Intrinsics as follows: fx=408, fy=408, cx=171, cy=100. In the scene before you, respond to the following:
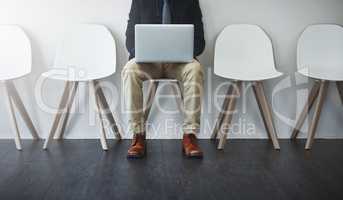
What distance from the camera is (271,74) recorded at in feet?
8.90

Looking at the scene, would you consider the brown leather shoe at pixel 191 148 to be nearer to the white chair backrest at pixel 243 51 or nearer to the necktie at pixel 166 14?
the white chair backrest at pixel 243 51

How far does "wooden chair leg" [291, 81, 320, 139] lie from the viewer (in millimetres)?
2836

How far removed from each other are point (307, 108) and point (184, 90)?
37.0 inches

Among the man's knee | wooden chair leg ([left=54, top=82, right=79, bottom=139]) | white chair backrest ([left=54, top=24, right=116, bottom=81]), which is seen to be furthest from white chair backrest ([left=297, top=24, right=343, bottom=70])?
wooden chair leg ([left=54, top=82, right=79, bottom=139])

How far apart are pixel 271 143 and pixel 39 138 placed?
166cm

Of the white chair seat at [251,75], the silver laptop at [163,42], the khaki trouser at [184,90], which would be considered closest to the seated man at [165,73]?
the khaki trouser at [184,90]

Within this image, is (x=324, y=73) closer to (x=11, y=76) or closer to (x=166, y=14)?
(x=166, y=14)

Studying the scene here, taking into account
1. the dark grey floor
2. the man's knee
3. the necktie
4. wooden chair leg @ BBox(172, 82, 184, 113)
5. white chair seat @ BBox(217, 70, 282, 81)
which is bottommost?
the dark grey floor

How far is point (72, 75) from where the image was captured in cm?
264

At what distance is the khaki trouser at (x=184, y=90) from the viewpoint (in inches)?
98.8

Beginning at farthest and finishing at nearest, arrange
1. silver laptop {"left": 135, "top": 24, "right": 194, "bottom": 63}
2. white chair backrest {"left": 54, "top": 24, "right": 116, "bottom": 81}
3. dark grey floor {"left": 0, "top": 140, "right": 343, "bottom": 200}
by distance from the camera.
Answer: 1. white chair backrest {"left": 54, "top": 24, "right": 116, "bottom": 81}
2. silver laptop {"left": 135, "top": 24, "right": 194, "bottom": 63}
3. dark grey floor {"left": 0, "top": 140, "right": 343, "bottom": 200}

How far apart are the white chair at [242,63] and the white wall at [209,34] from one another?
10 cm

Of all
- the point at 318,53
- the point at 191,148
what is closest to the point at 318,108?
the point at 318,53

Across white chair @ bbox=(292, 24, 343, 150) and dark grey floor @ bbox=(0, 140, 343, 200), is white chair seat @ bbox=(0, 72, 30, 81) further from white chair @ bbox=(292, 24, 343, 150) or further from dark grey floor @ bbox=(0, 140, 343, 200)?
white chair @ bbox=(292, 24, 343, 150)
